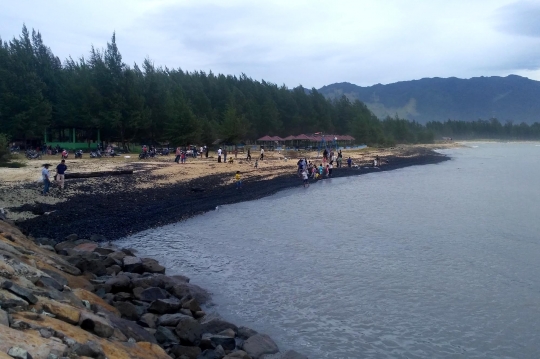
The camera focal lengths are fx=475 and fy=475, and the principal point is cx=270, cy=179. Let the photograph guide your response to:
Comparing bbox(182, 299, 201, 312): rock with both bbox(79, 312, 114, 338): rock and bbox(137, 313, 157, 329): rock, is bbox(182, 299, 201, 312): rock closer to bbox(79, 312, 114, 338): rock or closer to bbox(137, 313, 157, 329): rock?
bbox(137, 313, 157, 329): rock

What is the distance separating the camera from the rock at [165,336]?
8.77 meters

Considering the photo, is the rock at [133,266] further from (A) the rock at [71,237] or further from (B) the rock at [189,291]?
(A) the rock at [71,237]

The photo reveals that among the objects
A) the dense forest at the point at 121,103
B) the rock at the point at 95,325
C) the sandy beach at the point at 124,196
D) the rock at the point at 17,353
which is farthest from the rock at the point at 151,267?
the dense forest at the point at 121,103

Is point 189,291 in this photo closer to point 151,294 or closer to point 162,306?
point 151,294

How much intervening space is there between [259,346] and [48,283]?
13.6ft

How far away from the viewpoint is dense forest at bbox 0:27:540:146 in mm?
44125

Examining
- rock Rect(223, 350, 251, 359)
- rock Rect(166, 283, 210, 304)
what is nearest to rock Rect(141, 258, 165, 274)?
rock Rect(166, 283, 210, 304)

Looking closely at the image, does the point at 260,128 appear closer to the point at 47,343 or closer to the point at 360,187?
the point at 360,187

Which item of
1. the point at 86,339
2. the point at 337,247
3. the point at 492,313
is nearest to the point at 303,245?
the point at 337,247

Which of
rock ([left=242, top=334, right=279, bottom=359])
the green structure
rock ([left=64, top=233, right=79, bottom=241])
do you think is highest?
the green structure

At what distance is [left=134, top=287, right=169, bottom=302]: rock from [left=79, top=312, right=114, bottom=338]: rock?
12.4 ft

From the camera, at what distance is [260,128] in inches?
3017

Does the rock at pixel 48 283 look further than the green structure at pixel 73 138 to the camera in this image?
No

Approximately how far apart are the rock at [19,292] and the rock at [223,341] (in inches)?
135
